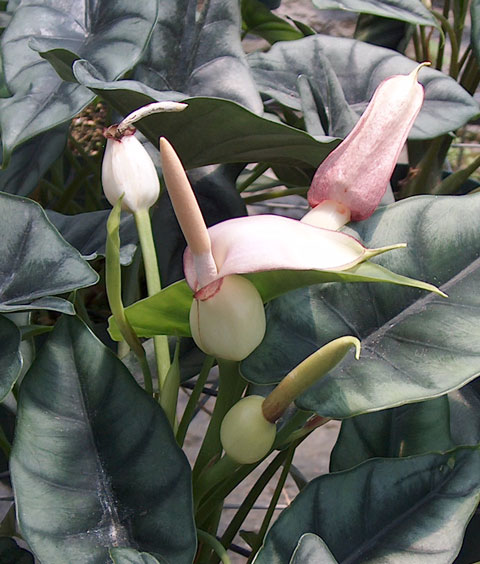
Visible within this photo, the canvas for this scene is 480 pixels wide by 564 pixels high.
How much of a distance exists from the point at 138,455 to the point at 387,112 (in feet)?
0.84

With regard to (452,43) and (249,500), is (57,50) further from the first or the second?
(452,43)

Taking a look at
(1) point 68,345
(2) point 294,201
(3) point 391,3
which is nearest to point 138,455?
(1) point 68,345

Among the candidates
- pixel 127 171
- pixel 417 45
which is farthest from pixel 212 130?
pixel 417 45

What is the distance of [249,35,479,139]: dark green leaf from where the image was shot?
0.67m

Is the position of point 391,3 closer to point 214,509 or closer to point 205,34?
point 205,34

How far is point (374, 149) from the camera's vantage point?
418 mm

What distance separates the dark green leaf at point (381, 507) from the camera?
17.4 inches

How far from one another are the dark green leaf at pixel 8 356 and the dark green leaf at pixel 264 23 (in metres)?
0.69

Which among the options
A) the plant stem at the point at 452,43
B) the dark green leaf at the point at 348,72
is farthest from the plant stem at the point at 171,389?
the plant stem at the point at 452,43

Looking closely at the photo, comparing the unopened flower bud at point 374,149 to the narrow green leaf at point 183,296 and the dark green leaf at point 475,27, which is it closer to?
the narrow green leaf at point 183,296

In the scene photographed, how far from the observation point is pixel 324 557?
0.38m

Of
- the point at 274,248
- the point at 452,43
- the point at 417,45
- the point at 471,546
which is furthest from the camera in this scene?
the point at 417,45

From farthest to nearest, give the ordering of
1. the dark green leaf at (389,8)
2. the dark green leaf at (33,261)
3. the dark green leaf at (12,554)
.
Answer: the dark green leaf at (389,8) < the dark green leaf at (12,554) < the dark green leaf at (33,261)

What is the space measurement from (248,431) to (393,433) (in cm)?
17
